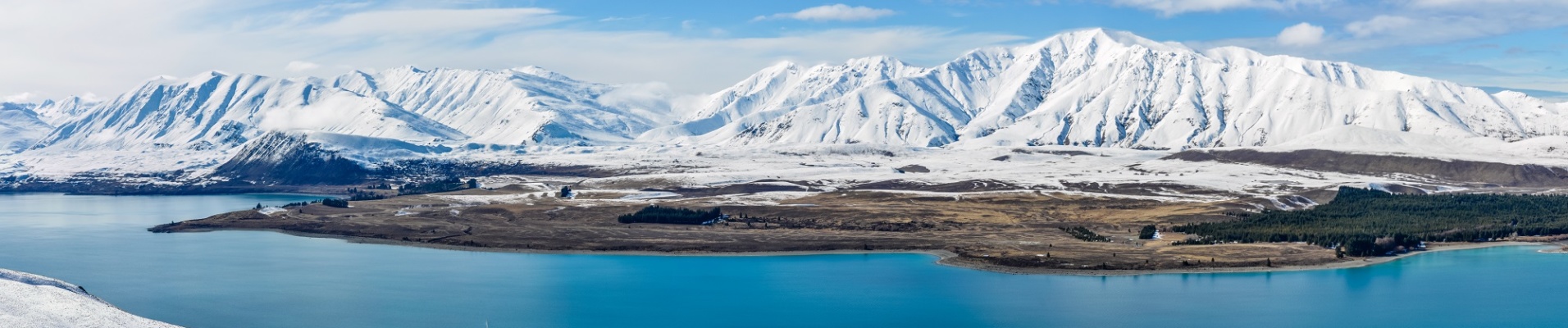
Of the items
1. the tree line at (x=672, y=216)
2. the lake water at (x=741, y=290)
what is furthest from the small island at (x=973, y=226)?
the lake water at (x=741, y=290)

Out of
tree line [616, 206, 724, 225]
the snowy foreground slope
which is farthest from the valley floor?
the snowy foreground slope

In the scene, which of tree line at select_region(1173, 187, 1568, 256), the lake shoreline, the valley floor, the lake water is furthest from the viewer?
tree line at select_region(1173, 187, 1568, 256)

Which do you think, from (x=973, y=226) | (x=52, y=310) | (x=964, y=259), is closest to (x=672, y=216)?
(x=973, y=226)

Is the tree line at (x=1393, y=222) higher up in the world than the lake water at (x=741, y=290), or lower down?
higher up

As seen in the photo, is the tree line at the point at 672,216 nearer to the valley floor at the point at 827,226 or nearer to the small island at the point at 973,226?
the small island at the point at 973,226

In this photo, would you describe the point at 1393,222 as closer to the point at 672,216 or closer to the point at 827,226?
the point at 827,226

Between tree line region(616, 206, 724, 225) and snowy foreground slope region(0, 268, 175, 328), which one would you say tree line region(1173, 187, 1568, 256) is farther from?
snowy foreground slope region(0, 268, 175, 328)
